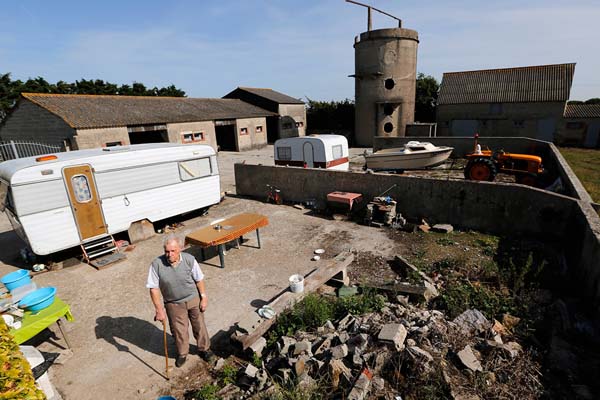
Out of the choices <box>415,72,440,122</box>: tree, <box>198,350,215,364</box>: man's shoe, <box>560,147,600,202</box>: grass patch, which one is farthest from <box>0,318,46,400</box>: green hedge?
<box>415,72,440,122</box>: tree

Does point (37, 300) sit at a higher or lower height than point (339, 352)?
higher

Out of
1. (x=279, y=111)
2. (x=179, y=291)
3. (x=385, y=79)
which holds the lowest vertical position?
(x=179, y=291)

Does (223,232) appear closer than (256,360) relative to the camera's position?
No

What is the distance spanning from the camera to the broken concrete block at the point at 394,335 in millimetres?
4185

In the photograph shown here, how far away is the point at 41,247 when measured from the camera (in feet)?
25.5

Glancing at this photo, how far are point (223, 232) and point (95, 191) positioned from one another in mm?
3948

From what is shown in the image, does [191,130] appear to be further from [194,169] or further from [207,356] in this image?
[207,356]

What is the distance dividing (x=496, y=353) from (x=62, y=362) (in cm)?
666

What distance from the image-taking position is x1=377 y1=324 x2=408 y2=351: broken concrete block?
4.19m

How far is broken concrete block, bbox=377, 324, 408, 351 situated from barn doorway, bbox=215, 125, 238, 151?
26.8 metres

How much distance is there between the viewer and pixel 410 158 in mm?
15289

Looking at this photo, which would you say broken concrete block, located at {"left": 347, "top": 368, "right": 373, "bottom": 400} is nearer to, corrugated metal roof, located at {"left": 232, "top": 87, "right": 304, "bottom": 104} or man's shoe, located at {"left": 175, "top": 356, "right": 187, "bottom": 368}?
man's shoe, located at {"left": 175, "top": 356, "right": 187, "bottom": 368}

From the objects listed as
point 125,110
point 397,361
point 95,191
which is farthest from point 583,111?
point 125,110

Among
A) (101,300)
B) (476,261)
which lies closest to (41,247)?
(101,300)
